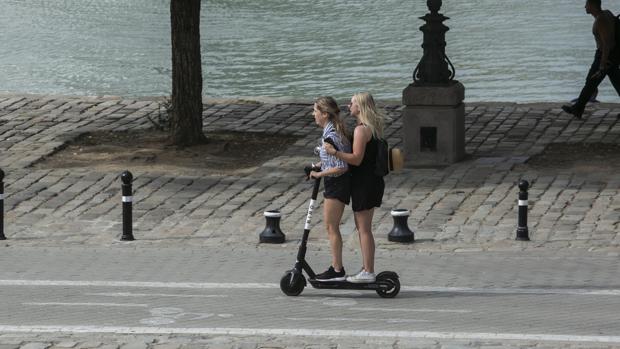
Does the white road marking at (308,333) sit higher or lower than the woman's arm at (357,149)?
lower

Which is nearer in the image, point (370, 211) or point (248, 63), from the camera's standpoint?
point (370, 211)

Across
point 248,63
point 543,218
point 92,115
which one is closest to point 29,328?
point 543,218

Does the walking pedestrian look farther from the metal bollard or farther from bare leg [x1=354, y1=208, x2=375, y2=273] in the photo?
bare leg [x1=354, y1=208, x2=375, y2=273]

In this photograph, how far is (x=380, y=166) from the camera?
11.6m

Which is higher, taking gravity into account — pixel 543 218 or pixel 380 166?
pixel 380 166

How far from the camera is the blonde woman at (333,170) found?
11.6 metres

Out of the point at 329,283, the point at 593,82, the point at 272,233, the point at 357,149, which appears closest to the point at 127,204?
the point at 272,233

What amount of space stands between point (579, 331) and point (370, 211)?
206cm

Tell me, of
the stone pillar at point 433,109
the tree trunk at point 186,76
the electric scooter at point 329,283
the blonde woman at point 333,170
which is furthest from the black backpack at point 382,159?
the tree trunk at point 186,76

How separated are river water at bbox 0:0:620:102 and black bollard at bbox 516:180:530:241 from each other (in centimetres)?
1502

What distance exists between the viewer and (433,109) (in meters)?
17.7

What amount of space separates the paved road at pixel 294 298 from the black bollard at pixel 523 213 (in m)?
0.51

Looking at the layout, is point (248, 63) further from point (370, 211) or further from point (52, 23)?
point (370, 211)

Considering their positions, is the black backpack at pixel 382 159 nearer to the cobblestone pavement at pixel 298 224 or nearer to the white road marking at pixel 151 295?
the cobblestone pavement at pixel 298 224
